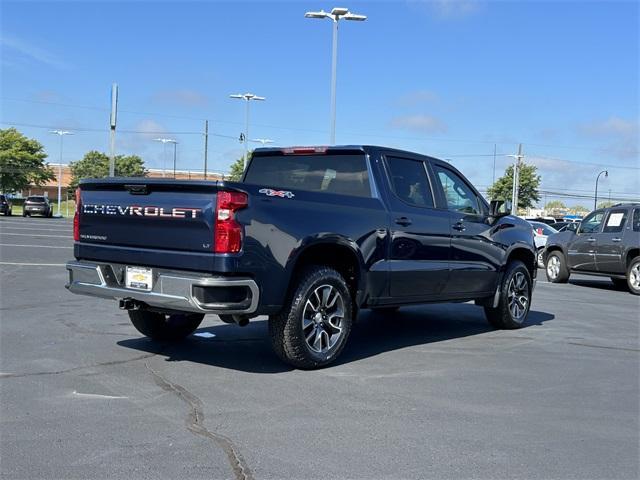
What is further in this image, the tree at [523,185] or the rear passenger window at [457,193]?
the tree at [523,185]

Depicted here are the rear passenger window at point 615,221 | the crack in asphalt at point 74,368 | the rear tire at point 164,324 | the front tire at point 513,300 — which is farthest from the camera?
the rear passenger window at point 615,221

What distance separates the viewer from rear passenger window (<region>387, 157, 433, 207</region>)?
690 centimetres

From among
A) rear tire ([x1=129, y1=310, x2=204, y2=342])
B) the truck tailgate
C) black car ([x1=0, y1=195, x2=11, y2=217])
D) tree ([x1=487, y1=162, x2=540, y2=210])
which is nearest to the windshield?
rear tire ([x1=129, y1=310, x2=204, y2=342])

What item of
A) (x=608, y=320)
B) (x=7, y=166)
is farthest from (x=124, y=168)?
(x=608, y=320)

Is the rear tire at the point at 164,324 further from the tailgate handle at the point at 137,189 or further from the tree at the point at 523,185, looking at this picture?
the tree at the point at 523,185

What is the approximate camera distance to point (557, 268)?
52.2ft

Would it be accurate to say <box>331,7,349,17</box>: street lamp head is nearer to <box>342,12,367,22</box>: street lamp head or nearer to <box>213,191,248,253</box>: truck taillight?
<box>342,12,367,22</box>: street lamp head

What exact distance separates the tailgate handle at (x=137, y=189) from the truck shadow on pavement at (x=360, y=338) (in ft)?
5.14

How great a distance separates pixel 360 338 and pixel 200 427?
353 cm

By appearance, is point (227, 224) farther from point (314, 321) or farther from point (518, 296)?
point (518, 296)

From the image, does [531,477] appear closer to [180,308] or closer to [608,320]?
[180,308]

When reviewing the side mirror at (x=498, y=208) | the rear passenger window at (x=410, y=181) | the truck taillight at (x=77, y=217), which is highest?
the rear passenger window at (x=410, y=181)

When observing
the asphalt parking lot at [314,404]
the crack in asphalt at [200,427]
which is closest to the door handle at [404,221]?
the asphalt parking lot at [314,404]

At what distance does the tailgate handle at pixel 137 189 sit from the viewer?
561cm
